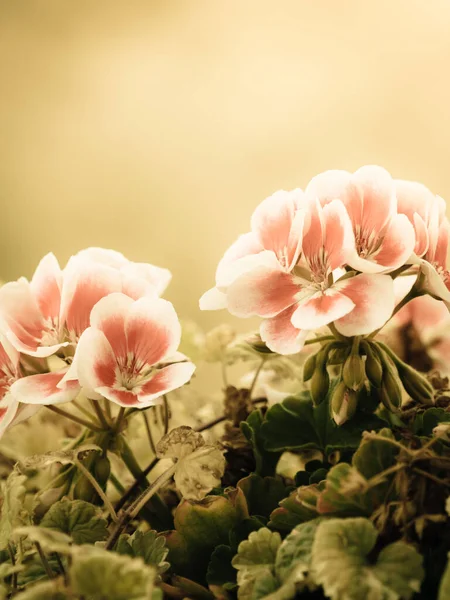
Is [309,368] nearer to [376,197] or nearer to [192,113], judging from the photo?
[376,197]

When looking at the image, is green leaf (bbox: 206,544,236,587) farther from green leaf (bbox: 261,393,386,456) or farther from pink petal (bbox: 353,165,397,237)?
pink petal (bbox: 353,165,397,237)

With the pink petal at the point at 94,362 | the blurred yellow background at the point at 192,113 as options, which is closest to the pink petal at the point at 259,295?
the pink petal at the point at 94,362

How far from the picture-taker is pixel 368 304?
1.47 feet

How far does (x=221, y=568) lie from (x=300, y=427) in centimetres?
15

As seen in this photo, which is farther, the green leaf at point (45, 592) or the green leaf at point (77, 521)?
the green leaf at point (77, 521)

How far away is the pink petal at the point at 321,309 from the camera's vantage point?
0.44 metres

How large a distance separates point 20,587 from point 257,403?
294 mm

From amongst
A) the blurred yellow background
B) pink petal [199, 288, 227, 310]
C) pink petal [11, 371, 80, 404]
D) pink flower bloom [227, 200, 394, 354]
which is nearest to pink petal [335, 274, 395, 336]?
pink flower bloom [227, 200, 394, 354]

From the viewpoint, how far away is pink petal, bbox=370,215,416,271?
0.46 metres

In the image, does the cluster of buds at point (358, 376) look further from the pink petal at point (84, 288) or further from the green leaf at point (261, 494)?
the pink petal at point (84, 288)

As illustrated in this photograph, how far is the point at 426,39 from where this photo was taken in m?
1.39

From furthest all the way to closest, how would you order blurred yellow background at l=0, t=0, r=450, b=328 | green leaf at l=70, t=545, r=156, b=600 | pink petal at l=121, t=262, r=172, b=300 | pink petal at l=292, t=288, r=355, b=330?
1. blurred yellow background at l=0, t=0, r=450, b=328
2. pink petal at l=121, t=262, r=172, b=300
3. pink petal at l=292, t=288, r=355, b=330
4. green leaf at l=70, t=545, r=156, b=600

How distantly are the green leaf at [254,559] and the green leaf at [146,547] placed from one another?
6cm

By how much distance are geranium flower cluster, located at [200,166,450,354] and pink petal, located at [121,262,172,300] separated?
6cm
